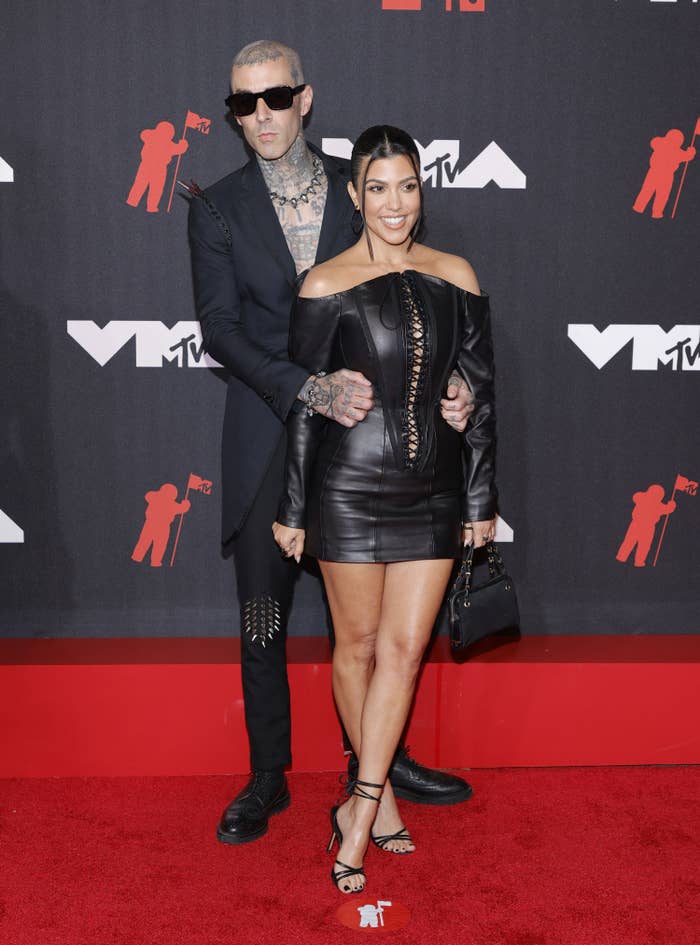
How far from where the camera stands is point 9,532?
12.6 ft

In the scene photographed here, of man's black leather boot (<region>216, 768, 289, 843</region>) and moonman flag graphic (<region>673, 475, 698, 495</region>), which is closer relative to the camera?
man's black leather boot (<region>216, 768, 289, 843</region>)

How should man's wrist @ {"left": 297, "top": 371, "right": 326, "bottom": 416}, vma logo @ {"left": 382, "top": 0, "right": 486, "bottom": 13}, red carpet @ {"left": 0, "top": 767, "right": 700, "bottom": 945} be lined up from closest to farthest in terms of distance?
red carpet @ {"left": 0, "top": 767, "right": 700, "bottom": 945}
man's wrist @ {"left": 297, "top": 371, "right": 326, "bottom": 416}
vma logo @ {"left": 382, "top": 0, "right": 486, "bottom": 13}

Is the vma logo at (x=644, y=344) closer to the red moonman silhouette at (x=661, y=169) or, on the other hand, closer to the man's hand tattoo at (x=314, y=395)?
the red moonman silhouette at (x=661, y=169)

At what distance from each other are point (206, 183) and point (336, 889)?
2.32 meters

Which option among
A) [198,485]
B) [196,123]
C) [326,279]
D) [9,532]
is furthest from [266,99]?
[9,532]

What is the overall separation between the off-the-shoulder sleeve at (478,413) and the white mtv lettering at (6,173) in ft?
5.79

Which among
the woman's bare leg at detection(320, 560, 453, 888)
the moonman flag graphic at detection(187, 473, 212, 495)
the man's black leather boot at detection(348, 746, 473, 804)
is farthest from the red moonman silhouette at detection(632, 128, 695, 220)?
the man's black leather boot at detection(348, 746, 473, 804)

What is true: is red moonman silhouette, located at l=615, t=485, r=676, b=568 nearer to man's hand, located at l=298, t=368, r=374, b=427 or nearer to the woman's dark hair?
man's hand, located at l=298, t=368, r=374, b=427

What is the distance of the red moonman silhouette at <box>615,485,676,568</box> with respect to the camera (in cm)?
392

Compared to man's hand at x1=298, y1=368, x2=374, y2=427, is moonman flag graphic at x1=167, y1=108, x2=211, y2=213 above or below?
above

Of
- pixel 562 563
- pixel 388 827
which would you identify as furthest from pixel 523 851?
pixel 562 563

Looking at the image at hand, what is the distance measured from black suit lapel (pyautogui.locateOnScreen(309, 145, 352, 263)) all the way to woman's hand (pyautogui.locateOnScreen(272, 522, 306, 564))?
760 millimetres

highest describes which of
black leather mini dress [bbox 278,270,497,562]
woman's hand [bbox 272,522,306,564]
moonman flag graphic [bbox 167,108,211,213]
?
moonman flag graphic [bbox 167,108,211,213]

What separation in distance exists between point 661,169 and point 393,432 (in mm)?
1719
